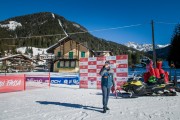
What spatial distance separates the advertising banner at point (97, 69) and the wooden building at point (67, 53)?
39574mm

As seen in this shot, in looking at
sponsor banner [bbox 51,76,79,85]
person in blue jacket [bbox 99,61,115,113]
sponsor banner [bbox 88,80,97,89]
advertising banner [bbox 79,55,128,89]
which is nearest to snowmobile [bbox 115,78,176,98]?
advertising banner [bbox 79,55,128,89]

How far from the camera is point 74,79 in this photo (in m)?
17.4

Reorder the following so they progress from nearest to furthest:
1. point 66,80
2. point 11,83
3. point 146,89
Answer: point 146,89 → point 11,83 → point 66,80

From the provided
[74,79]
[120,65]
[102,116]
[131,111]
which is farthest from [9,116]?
[74,79]

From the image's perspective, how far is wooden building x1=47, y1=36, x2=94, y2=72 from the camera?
183ft

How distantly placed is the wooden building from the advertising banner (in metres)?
39.6

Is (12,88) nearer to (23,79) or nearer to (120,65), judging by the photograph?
(23,79)

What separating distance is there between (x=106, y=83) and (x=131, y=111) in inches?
46.6

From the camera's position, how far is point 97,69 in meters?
15.1

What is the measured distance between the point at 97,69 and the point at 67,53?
43.5 meters

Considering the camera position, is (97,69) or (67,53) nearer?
(97,69)

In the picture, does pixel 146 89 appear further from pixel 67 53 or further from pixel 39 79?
pixel 67 53

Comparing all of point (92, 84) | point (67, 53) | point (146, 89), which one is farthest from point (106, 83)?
point (67, 53)

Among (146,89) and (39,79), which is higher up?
(39,79)
